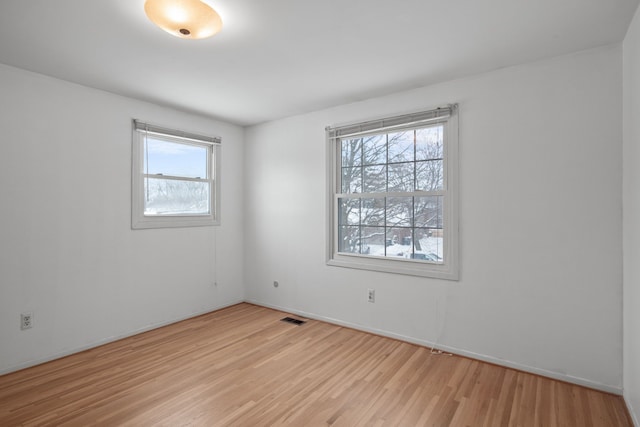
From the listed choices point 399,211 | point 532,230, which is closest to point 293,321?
point 399,211

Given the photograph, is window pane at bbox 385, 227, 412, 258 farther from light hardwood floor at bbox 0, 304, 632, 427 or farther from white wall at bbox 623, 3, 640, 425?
white wall at bbox 623, 3, 640, 425

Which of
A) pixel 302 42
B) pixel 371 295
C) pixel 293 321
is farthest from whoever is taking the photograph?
pixel 293 321

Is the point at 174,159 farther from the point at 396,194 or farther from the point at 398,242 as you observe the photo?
the point at 398,242

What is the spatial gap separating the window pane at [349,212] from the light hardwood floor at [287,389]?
1293 millimetres

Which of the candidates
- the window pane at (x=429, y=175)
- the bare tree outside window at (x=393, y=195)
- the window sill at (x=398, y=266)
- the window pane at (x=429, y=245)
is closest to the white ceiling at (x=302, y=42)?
the bare tree outside window at (x=393, y=195)

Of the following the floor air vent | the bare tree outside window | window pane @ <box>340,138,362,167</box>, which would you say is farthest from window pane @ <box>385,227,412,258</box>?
the floor air vent

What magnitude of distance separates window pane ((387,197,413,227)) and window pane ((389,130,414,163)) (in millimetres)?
412

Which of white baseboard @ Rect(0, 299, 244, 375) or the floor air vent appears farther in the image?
the floor air vent

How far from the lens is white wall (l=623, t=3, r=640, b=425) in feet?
6.49

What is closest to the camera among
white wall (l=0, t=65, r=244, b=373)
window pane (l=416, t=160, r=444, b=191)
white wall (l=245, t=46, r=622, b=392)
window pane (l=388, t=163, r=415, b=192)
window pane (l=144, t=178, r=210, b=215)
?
white wall (l=245, t=46, r=622, b=392)

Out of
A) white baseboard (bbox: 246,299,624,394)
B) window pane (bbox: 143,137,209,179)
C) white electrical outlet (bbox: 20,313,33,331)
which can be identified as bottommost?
white baseboard (bbox: 246,299,624,394)

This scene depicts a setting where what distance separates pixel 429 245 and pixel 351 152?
137 centimetres

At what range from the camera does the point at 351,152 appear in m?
3.82

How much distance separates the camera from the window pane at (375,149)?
3562 millimetres
